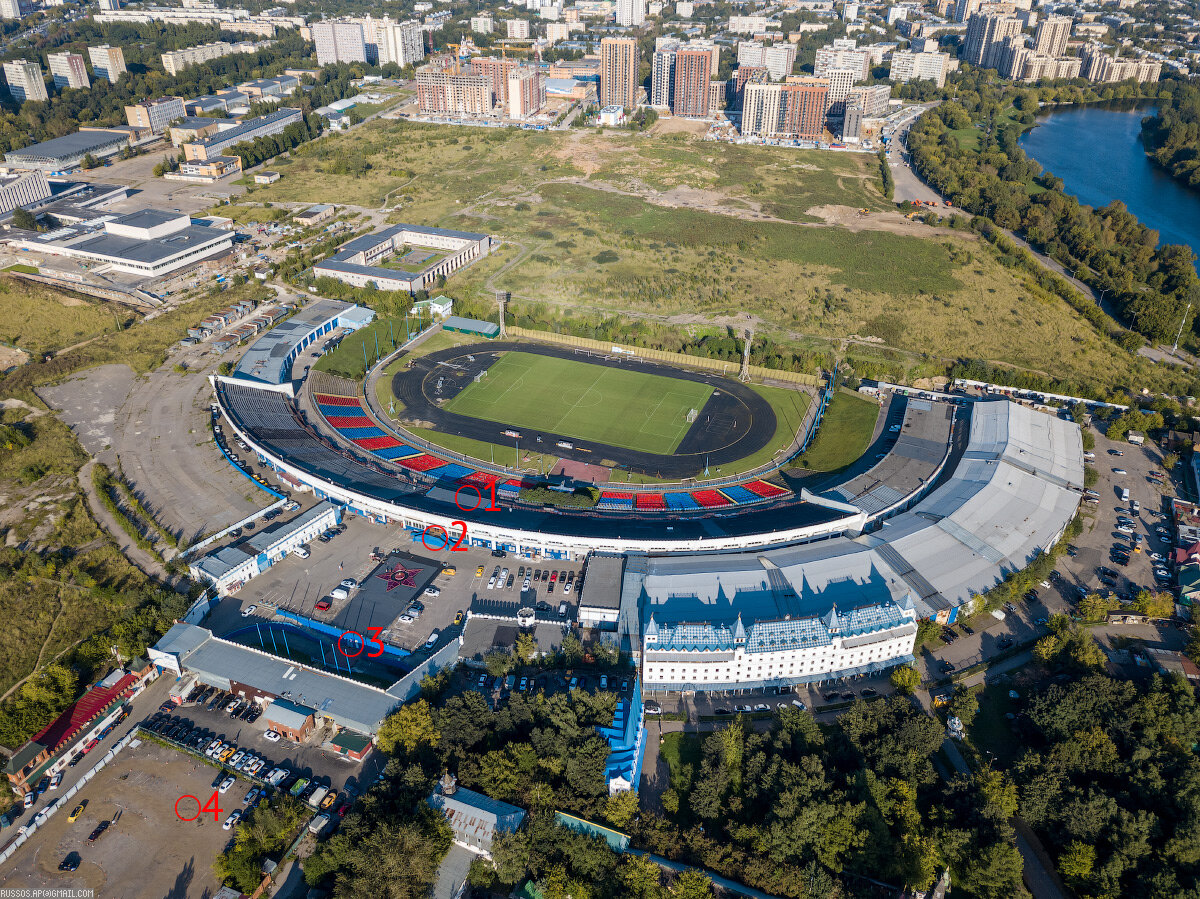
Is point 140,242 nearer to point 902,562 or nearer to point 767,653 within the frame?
point 767,653

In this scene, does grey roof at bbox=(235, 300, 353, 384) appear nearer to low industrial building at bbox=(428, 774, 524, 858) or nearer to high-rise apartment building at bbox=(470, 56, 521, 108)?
low industrial building at bbox=(428, 774, 524, 858)

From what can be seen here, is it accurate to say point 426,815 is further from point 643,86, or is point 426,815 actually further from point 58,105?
point 643,86

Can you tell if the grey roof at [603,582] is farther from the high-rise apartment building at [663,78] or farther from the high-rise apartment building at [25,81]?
the high-rise apartment building at [25,81]

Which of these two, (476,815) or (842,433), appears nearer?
(476,815)

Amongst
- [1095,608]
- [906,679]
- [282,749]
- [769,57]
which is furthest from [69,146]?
[1095,608]

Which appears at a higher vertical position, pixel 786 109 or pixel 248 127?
pixel 786 109

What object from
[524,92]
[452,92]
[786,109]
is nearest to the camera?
[786,109]

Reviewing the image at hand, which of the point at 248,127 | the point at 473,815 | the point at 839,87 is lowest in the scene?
the point at 473,815

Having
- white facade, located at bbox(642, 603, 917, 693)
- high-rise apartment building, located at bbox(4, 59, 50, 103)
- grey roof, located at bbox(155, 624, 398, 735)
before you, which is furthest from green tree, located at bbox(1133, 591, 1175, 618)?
high-rise apartment building, located at bbox(4, 59, 50, 103)
